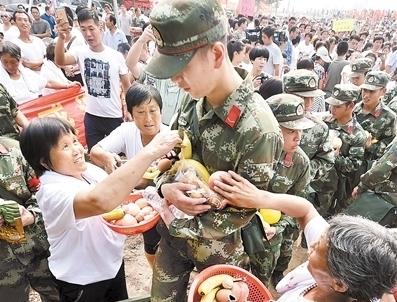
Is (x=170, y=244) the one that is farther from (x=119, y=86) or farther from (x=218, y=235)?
(x=119, y=86)

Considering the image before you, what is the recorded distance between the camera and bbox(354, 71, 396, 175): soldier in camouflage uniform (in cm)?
486

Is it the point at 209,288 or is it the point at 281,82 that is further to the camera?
the point at 281,82

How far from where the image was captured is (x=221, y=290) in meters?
1.98

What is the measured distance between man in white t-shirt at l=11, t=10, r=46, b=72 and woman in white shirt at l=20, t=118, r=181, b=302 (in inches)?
192

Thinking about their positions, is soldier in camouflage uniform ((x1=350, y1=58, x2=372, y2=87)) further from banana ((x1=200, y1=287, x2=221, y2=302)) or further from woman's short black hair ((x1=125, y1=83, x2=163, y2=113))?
banana ((x1=200, y1=287, x2=221, y2=302))

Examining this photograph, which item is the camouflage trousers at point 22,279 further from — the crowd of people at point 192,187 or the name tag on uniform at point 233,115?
the name tag on uniform at point 233,115

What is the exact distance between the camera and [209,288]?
1.96 m

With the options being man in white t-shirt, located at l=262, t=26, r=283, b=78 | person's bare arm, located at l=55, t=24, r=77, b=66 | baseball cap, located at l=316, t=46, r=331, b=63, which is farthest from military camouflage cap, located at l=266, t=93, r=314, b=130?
baseball cap, located at l=316, t=46, r=331, b=63

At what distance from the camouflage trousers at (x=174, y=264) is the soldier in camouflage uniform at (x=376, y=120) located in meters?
3.27

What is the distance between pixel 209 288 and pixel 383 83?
4084 millimetres

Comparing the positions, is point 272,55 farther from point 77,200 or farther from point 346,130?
point 77,200

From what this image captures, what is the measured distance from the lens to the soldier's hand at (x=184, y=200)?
1.81m

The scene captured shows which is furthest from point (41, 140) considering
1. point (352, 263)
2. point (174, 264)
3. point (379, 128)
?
point (379, 128)

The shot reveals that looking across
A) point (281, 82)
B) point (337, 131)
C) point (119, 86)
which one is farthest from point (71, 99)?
point (337, 131)
